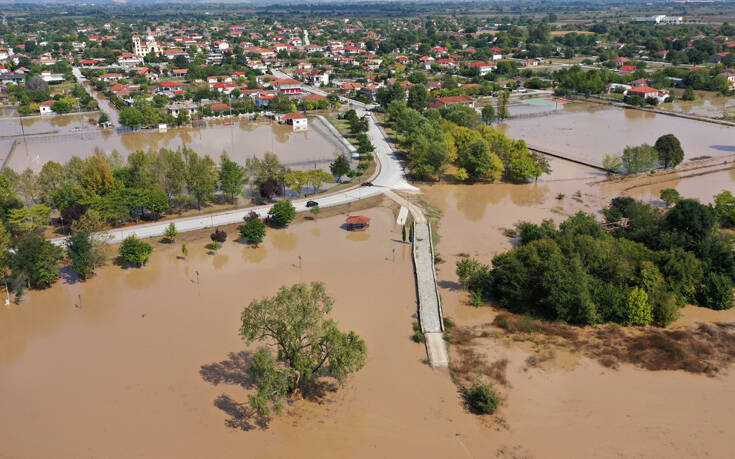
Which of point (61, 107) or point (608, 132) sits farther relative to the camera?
point (61, 107)

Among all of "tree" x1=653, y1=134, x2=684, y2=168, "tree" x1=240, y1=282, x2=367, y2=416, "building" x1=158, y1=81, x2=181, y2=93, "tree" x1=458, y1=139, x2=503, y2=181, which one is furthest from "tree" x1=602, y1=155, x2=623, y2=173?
"building" x1=158, y1=81, x2=181, y2=93

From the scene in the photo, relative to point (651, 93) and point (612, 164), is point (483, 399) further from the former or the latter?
point (651, 93)

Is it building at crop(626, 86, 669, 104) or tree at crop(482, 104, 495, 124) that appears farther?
building at crop(626, 86, 669, 104)

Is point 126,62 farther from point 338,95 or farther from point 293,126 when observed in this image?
point 293,126

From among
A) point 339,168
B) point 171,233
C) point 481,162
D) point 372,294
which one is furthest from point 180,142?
point 372,294

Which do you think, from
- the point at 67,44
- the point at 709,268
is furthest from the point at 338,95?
the point at 67,44

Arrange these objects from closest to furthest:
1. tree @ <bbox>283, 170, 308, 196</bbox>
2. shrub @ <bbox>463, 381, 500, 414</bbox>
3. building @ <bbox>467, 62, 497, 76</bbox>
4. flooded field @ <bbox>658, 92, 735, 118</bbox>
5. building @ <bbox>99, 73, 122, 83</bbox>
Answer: shrub @ <bbox>463, 381, 500, 414</bbox> < tree @ <bbox>283, 170, 308, 196</bbox> < flooded field @ <bbox>658, 92, 735, 118</bbox> < building @ <bbox>99, 73, 122, 83</bbox> < building @ <bbox>467, 62, 497, 76</bbox>

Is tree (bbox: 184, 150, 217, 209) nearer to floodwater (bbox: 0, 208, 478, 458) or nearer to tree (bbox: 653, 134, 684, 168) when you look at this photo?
floodwater (bbox: 0, 208, 478, 458)
